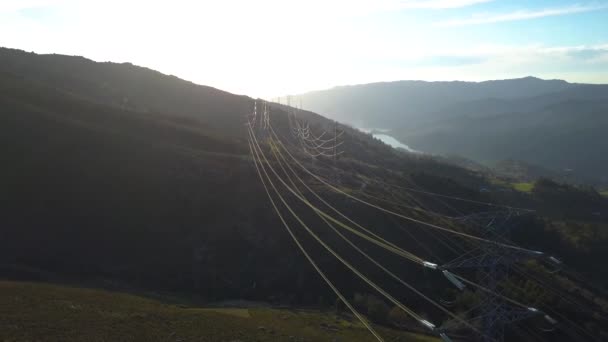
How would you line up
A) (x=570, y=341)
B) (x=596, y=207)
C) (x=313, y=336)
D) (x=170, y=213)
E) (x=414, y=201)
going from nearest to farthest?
(x=313, y=336)
(x=570, y=341)
(x=170, y=213)
(x=414, y=201)
(x=596, y=207)

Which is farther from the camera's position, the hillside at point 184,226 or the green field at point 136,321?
the hillside at point 184,226

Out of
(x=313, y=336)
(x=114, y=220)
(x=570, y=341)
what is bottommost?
(x=570, y=341)

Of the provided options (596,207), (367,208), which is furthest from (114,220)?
(596,207)

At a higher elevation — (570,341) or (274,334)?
(274,334)

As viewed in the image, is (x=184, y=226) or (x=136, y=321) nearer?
(x=136, y=321)

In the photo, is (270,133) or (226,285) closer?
(226,285)

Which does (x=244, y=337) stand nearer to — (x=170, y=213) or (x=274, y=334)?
(x=274, y=334)

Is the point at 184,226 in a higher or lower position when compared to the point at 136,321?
higher

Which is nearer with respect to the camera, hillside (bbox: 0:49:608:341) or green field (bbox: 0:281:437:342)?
green field (bbox: 0:281:437:342)
